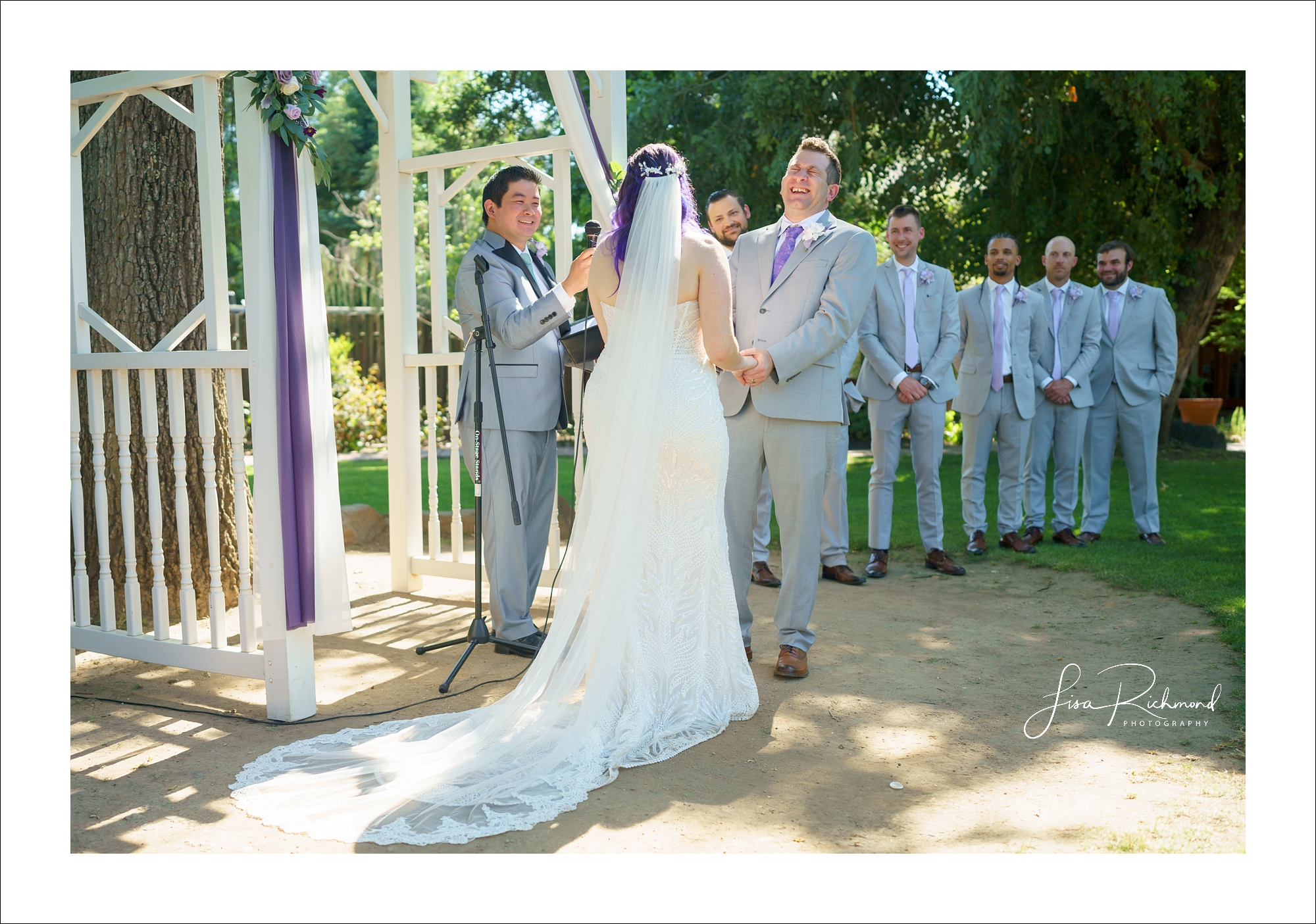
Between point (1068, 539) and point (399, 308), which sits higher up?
point (399, 308)

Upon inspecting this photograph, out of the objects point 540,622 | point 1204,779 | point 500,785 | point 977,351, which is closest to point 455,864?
point 500,785

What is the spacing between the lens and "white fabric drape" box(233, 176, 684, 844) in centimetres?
290

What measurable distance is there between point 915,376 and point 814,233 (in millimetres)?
2263

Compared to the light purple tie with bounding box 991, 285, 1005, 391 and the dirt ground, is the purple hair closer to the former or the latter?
the dirt ground

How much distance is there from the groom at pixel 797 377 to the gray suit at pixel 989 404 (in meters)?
2.78

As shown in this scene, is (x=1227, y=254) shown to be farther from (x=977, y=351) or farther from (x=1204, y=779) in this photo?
(x=1204, y=779)

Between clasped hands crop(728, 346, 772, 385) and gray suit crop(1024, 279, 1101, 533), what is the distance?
357 centimetres

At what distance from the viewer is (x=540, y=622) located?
5152 mm

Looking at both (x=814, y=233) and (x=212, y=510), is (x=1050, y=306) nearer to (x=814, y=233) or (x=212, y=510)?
(x=814, y=233)

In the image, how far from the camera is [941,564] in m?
6.17

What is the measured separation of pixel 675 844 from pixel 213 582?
217cm

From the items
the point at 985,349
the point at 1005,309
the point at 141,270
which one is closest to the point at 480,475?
the point at 141,270

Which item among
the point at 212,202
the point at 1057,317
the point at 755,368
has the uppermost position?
the point at 212,202

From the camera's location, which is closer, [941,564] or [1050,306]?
[941,564]
